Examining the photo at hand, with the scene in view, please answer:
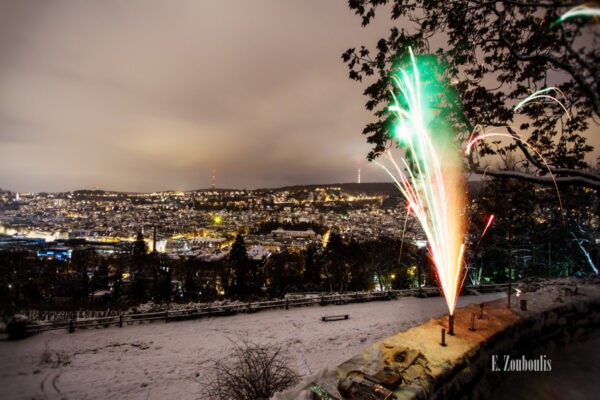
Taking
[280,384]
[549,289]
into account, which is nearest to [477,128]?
[549,289]

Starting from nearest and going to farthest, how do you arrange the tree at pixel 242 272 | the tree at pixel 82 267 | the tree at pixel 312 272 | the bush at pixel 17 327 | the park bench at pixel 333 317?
the bush at pixel 17 327 < the park bench at pixel 333 317 < the tree at pixel 82 267 < the tree at pixel 242 272 < the tree at pixel 312 272

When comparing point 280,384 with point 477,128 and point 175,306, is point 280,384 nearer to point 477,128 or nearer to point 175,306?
point 477,128

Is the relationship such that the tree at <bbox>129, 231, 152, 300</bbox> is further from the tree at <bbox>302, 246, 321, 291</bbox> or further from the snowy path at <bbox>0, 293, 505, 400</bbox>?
the tree at <bbox>302, 246, 321, 291</bbox>

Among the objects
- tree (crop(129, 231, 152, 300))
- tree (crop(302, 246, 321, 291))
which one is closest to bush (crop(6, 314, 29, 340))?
tree (crop(129, 231, 152, 300))

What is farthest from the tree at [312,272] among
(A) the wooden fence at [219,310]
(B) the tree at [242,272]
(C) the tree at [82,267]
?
(C) the tree at [82,267]

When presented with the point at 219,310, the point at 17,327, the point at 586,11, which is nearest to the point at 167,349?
the point at 219,310

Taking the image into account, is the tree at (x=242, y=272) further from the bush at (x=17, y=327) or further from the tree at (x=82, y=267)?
the bush at (x=17, y=327)
